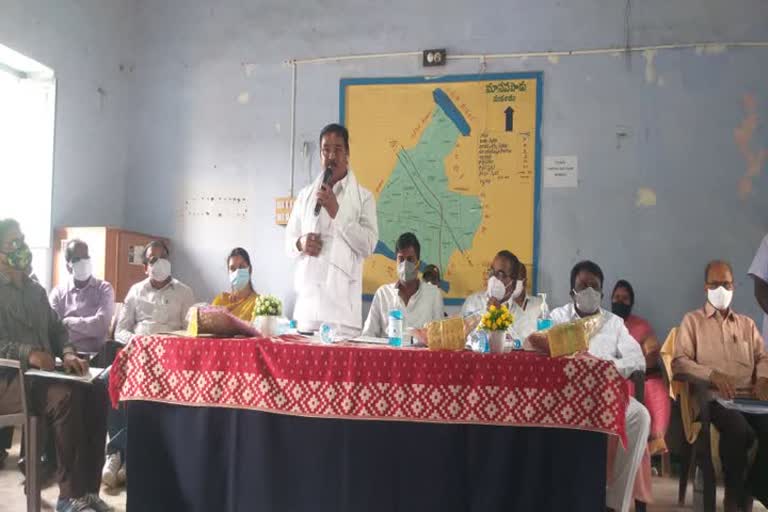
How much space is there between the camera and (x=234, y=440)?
7.89 ft

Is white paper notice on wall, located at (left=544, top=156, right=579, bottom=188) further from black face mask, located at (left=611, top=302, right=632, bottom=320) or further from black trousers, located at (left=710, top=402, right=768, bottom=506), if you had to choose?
black trousers, located at (left=710, top=402, right=768, bottom=506)

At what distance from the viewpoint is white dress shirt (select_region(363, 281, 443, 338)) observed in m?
3.62

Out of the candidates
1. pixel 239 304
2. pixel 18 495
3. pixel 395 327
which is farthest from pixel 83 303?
pixel 395 327

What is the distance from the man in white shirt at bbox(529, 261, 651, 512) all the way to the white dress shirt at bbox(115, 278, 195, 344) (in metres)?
2.36

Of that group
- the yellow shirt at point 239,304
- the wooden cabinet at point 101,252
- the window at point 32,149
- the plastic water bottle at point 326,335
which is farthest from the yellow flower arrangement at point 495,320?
the window at point 32,149

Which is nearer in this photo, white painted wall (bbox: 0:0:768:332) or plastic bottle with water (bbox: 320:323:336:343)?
plastic bottle with water (bbox: 320:323:336:343)

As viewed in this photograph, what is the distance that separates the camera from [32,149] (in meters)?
4.84

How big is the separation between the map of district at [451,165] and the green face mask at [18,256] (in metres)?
2.50

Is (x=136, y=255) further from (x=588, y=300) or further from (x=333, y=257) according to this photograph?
(x=588, y=300)

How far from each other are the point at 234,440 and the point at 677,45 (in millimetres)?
4051

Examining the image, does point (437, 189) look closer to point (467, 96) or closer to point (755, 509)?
point (467, 96)

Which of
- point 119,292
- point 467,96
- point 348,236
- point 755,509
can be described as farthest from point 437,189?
point 755,509

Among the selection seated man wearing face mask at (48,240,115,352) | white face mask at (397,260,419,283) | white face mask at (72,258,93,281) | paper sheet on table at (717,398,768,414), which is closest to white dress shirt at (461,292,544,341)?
white face mask at (397,260,419,283)

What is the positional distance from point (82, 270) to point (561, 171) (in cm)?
335
